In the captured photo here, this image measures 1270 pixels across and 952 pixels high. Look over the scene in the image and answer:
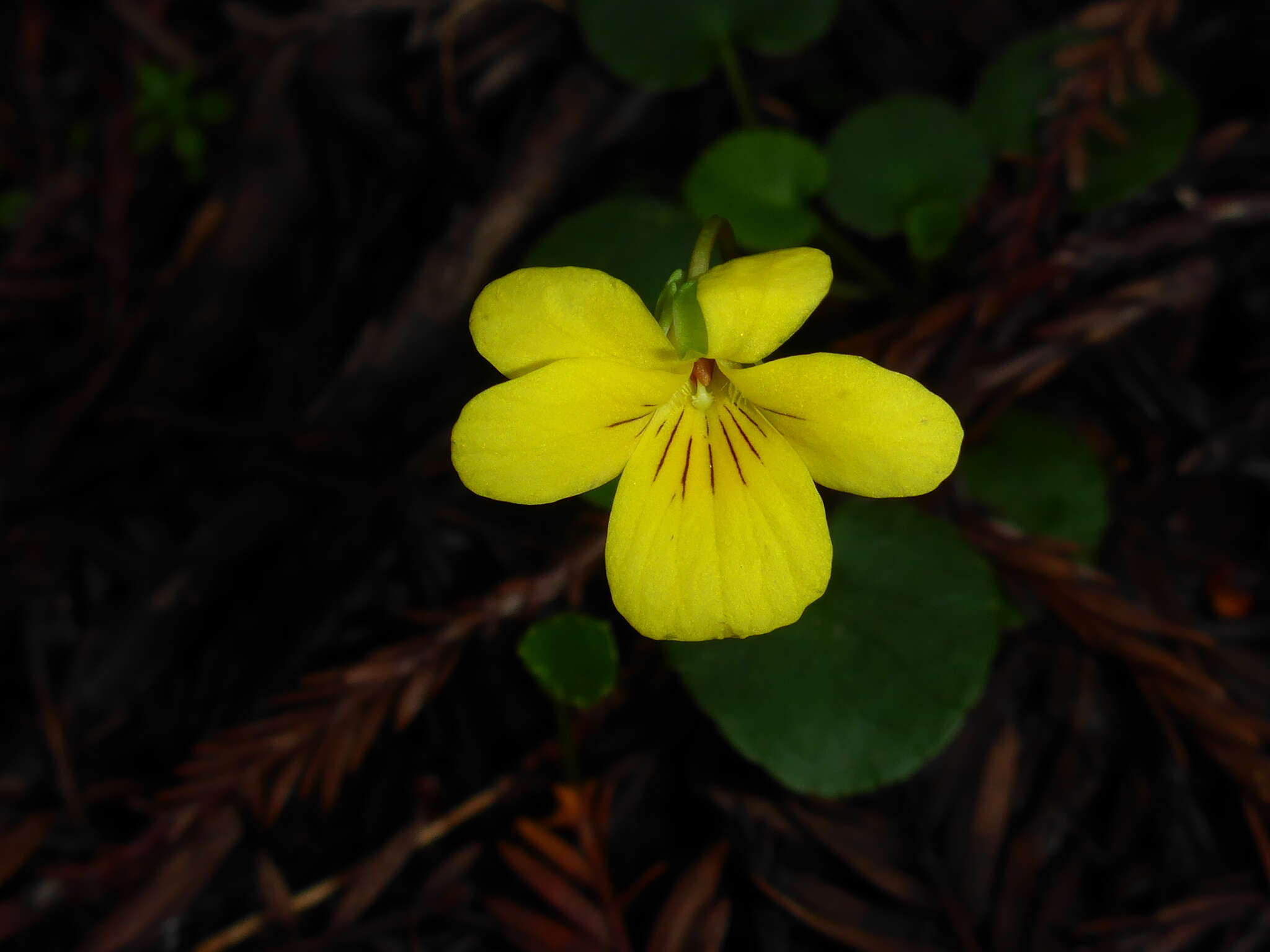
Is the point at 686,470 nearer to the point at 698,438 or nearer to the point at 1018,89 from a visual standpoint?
the point at 698,438

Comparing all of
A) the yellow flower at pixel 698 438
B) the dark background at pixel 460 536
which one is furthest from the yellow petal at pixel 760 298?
the dark background at pixel 460 536

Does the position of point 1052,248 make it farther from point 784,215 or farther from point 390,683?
point 390,683

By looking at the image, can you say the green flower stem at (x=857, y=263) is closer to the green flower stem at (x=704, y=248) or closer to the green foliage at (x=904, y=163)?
the green foliage at (x=904, y=163)

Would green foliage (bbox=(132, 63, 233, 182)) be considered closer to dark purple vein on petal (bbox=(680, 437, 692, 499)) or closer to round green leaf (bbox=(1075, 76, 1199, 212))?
dark purple vein on petal (bbox=(680, 437, 692, 499))

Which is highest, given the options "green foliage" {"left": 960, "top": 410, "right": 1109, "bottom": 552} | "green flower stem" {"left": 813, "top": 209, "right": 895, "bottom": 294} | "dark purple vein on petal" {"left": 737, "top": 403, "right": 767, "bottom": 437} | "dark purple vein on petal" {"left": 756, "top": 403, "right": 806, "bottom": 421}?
"dark purple vein on petal" {"left": 756, "top": 403, "right": 806, "bottom": 421}

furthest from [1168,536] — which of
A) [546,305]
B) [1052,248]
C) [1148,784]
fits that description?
[546,305]

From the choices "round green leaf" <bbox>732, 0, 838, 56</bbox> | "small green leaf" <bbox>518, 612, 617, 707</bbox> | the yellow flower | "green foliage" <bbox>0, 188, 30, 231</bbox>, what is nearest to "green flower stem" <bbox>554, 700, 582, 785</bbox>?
"small green leaf" <bbox>518, 612, 617, 707</bbox>

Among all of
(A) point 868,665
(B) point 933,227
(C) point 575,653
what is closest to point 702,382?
(C) point 575,653
